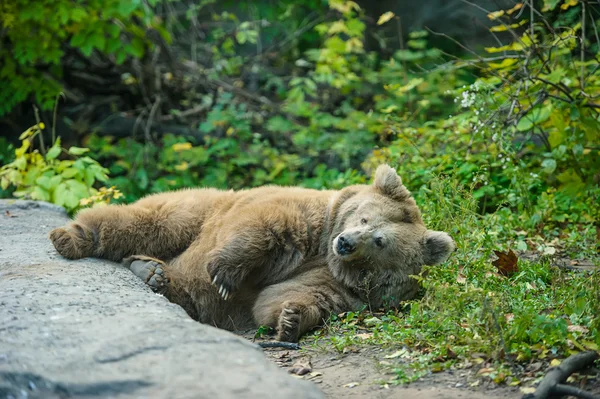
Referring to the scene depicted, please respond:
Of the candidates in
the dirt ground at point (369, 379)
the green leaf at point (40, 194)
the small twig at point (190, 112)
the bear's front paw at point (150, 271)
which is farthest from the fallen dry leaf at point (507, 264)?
the small twig at point (190, 112)

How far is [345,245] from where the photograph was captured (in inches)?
195

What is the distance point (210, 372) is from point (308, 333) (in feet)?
6.70

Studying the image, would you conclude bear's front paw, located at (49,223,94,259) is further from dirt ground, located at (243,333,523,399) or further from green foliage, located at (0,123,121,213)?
green foliage, located at (0,123,121,213)

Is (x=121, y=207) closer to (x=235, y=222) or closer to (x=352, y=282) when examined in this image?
(x=235, y=222)

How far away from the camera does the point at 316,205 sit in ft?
18.0

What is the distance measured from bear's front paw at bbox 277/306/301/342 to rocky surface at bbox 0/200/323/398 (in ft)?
2.84

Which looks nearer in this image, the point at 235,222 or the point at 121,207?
the point at 235,222

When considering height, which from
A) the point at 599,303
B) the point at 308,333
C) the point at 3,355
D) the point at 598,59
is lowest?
the point at 308,333

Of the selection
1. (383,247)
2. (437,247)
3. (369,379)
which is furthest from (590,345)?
(383,247)

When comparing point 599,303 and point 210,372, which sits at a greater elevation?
point 210,372

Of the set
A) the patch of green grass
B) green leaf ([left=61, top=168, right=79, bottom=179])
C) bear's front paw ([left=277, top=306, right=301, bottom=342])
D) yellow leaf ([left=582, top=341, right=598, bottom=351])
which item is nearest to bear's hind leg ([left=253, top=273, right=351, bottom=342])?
bear's front paw ([left=277, top=306, right=301, bottom=342])

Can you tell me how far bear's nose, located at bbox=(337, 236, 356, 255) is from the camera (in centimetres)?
495

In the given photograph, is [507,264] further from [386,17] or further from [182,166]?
[182,166]

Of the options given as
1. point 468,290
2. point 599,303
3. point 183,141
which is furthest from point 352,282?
point 183,141
